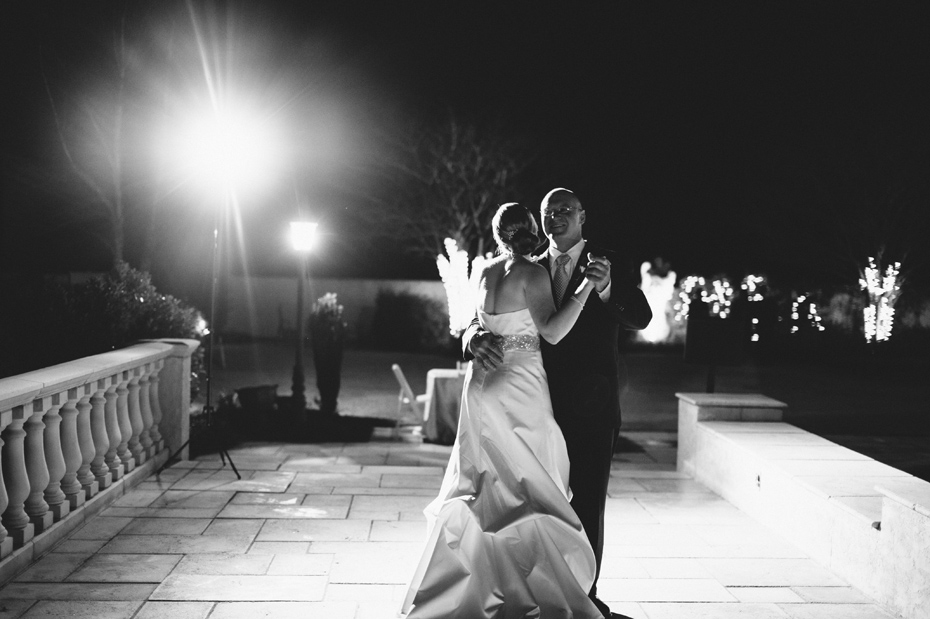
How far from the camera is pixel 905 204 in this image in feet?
79.9

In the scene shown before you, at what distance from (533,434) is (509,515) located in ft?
1.25

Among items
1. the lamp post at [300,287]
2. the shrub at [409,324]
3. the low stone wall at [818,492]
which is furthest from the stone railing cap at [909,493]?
the shrub at [409,324]

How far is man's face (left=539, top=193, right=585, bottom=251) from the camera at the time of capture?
11.3 feet

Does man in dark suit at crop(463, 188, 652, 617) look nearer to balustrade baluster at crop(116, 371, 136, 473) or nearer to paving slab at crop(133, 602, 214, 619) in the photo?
paving slab at crop(133, 602, 214, 619)

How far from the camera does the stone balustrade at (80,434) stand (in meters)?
4.14

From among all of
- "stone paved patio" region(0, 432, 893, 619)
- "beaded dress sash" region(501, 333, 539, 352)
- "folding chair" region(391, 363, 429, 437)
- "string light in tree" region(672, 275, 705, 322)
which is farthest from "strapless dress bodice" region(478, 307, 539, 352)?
"string light in tree" region(672, 275, 705, 322)

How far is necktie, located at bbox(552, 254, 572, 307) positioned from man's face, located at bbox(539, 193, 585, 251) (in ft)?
0.27

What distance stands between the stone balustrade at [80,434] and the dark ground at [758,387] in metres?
5.04

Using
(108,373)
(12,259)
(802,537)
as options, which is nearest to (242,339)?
(12,259)

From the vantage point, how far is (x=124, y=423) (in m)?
5.77

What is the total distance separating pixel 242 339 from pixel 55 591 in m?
21.8

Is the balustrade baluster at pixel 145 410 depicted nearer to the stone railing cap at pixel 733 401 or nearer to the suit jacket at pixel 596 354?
the suit jacket at pixel 596 354

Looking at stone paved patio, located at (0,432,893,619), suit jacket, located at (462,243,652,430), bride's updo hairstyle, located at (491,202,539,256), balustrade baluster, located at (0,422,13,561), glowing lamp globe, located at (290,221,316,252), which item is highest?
glowing lamp globe, located at (290,221,316,252)

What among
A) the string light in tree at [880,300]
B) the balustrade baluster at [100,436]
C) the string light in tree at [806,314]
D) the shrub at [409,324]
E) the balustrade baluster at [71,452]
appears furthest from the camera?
the string light in tree at [806,314]
